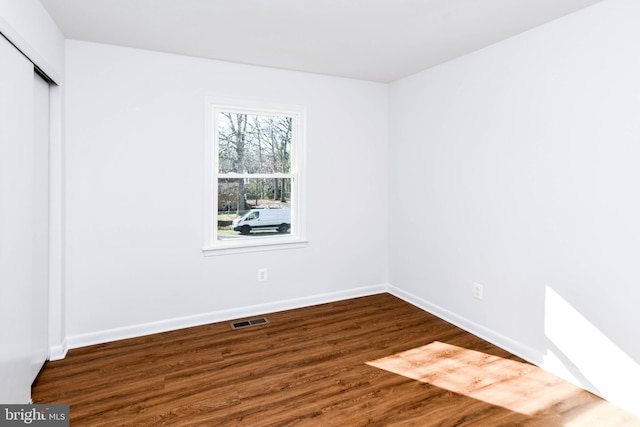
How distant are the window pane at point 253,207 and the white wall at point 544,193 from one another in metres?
1.49

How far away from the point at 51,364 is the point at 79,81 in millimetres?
2198

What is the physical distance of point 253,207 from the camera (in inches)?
150

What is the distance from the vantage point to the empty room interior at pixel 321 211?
7.34 feet

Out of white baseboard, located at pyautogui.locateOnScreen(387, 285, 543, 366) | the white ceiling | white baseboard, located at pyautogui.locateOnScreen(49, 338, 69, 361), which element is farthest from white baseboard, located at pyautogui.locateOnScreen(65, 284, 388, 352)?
the white ceiling

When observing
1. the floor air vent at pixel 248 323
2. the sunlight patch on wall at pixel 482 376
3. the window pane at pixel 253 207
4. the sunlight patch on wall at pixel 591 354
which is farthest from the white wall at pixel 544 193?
the floor air vent at pixel 248 323

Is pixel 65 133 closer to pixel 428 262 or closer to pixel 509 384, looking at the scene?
pixel 428 262

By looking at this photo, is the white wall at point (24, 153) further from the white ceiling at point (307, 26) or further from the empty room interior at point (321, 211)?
the white ceiling at point (307, 26)

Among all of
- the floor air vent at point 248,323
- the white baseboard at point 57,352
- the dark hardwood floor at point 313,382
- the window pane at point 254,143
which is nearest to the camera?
the dark hardwood floor at point 313,382

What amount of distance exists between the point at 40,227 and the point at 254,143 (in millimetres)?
1926

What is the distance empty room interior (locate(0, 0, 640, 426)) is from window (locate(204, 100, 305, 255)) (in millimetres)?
23

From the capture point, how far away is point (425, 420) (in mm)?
2129

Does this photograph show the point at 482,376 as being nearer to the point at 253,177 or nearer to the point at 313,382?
→ the point at 313,382

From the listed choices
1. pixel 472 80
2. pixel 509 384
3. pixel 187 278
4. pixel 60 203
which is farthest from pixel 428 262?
pixel 60 203

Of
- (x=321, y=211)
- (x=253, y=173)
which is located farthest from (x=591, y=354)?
(x=253, y=173)
